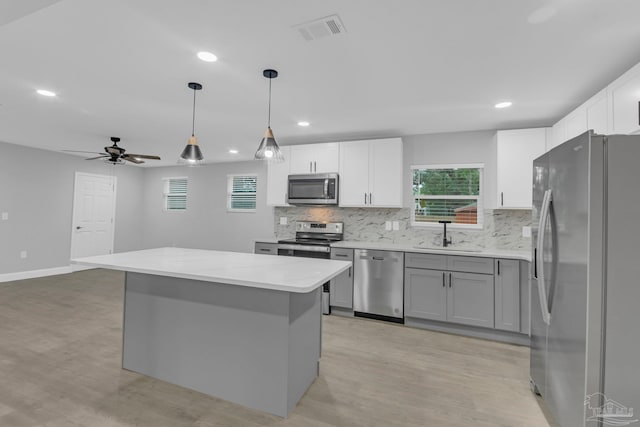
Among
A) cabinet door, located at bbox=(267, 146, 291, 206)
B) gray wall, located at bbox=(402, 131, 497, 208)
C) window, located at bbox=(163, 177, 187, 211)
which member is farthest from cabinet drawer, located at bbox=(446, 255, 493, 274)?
window, located at bbox=(163, 177, 187, 211)

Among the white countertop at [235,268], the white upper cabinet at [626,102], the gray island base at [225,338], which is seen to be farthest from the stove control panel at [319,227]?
the white upper cabinet at [626,102]

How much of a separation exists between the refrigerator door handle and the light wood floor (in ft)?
2.41

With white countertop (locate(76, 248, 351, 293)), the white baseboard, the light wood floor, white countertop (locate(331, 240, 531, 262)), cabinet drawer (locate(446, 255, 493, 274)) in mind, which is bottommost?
the light wood floor

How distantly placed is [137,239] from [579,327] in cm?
839

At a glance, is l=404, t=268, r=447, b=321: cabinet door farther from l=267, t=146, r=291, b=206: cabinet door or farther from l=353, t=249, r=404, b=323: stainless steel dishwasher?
l=267, t=146, r=291, b=206: cabinet door

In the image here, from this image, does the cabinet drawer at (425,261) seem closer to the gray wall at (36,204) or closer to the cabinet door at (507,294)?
the cabinet door at (507,294)

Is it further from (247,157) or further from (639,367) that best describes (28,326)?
(639,367)

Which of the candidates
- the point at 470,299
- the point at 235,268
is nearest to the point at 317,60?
the point at 235,268

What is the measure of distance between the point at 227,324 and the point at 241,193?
456 centimetres

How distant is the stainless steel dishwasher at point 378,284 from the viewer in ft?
12.0

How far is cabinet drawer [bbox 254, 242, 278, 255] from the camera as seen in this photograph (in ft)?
13.9

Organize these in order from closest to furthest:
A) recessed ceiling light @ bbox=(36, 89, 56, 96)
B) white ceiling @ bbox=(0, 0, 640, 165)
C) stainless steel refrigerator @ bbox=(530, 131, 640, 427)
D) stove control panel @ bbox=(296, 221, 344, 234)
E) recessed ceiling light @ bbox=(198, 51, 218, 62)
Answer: stainless steel refrigerator @ bbox=(530, 131, 640, 427)
white ceiling @ bbox=(0, 0, 640, 165)
recessed ceiling light @ bbox=(198, 51, 218, 62)
recessed ceiling light @ bbox=(36, 89, 56, 96)
stove control panel @ bbox=(296, 221, 344, 234)

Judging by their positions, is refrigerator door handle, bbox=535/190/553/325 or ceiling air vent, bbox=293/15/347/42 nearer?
ceiling air vent, bbox=293/15/347/42

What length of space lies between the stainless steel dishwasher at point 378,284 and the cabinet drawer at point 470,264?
0.57 meters
